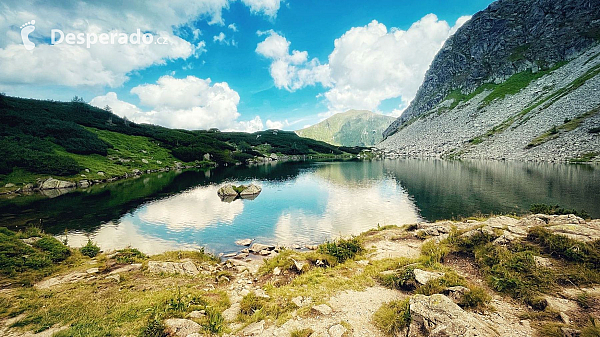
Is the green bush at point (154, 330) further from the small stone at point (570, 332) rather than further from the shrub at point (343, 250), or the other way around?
the small stone at point (570, 332)

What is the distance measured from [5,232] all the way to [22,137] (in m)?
87.1

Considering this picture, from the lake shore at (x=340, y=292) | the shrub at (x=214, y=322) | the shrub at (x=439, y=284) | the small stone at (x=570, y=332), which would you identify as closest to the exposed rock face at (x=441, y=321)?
the lake shore at (x=340, y=292)

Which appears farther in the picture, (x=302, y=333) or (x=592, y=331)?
(x=302, y=333)

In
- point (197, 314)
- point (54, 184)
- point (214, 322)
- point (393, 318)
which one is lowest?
point (197, 314)

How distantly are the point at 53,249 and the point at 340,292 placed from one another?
2254 cm

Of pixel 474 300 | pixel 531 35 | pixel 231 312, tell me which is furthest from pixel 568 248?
pixel 531 35

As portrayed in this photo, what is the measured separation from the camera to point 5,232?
19219mm

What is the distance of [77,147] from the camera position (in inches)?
3391

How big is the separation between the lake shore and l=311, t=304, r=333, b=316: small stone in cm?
7

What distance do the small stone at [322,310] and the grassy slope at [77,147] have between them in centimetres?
7858

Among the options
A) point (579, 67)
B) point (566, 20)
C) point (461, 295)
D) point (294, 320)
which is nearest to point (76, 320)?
point (294, 320)

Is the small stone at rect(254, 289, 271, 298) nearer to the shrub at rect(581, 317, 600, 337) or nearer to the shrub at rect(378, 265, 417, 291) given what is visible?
the shrub at rect(378, 265, 417, 291)

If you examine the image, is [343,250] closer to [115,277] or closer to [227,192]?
[115,277]

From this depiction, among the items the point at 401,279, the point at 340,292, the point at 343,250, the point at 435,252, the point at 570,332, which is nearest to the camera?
the point at 570,332
